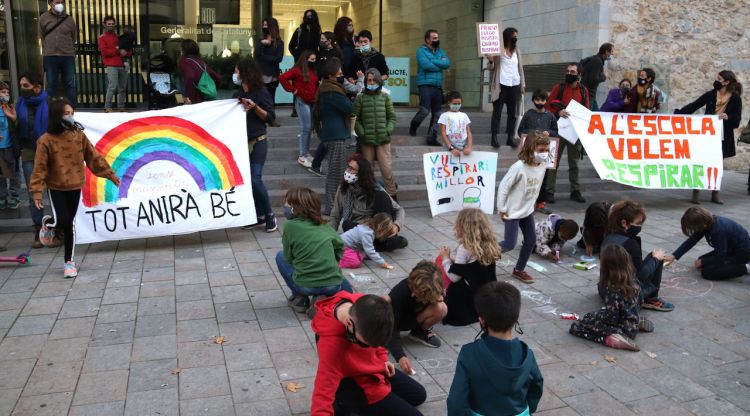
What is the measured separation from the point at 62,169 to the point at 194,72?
3.55 m

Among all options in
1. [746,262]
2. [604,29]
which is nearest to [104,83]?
[604,29]

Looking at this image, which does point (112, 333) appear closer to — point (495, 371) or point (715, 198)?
point (495, 371)

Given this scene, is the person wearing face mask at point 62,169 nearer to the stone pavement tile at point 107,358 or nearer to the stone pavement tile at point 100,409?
the stone pavement tile at point 107,358

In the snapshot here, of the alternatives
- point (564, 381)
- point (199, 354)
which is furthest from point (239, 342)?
point (564, 381)

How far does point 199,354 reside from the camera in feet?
16.1

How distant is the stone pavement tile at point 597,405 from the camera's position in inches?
166

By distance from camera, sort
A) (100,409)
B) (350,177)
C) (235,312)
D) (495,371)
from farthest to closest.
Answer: (350,177) → (235,312) → (100,409) → (495,371)

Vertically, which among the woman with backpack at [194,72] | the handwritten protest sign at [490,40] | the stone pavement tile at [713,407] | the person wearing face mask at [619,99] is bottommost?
the stone pavement tile at [713,407]

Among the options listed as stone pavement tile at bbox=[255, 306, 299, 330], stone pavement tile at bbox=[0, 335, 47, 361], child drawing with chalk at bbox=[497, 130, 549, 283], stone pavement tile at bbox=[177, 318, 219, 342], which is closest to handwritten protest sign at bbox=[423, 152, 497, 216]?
child drawing with chalk at bbox=[497, 130, 549, 283]

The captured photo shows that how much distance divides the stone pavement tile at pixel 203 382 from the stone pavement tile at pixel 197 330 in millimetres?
553

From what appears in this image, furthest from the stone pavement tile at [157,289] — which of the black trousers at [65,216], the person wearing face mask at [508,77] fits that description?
the person wearing face mask at [508,77]

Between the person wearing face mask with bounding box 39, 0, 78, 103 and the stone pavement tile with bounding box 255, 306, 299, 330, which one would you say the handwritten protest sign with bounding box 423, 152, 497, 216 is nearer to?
the stone pavement tile with bounding box 255, 306, 299, 330

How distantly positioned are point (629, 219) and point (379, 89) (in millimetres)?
4108

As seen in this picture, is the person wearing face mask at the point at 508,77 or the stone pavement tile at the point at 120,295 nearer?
the stone pavement tile at the point at 120,295
